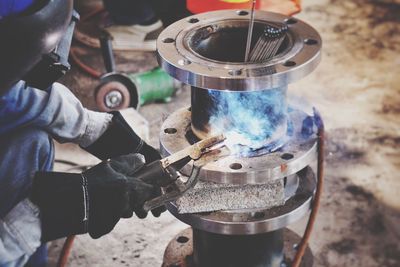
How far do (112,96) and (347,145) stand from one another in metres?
1.25

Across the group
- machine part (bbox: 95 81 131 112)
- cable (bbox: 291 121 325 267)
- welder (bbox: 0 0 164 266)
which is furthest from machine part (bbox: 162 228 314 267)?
machine part (bbox: 95 81 131 112)

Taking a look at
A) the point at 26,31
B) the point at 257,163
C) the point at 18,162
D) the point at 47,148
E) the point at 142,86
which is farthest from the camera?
the point at 142,86

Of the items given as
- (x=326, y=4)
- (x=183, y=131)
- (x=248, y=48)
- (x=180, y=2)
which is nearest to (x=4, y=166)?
(x=183, y=131)

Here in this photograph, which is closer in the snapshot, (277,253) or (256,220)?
(256,220)

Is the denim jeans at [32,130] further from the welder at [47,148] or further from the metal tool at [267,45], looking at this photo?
the metal tool at [267,45]

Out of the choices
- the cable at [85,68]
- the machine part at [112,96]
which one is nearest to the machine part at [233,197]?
the machine part at [112,96]

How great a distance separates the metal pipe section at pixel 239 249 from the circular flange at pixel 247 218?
0.13 m

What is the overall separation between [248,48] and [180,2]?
4.96 feet

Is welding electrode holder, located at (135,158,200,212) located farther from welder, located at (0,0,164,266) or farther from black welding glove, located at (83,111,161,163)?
black welding glove, located at (83,111,161,163)

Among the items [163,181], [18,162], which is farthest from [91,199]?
[18,162]

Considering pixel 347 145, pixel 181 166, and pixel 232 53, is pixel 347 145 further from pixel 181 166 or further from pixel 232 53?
pixel 181 166

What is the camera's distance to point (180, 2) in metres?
2.83

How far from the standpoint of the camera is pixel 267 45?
4.53 feet

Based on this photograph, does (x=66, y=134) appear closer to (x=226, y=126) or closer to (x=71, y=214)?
(x=71, y=214)
